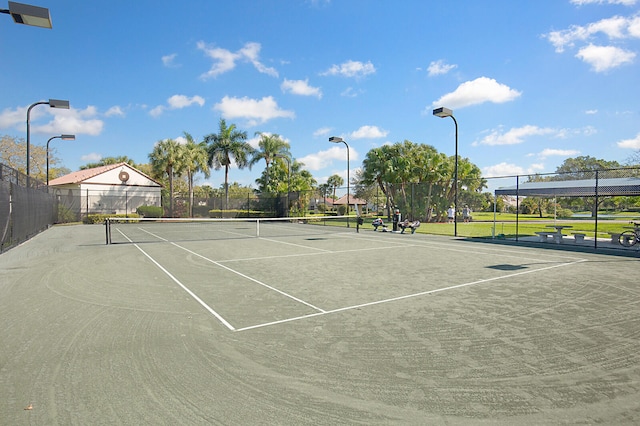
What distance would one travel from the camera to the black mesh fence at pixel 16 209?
1245cm

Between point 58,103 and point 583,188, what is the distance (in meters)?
25.6

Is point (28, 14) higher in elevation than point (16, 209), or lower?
higher

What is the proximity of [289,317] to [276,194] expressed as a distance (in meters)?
36.2

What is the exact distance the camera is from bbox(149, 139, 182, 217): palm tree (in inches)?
1631

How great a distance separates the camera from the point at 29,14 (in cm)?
732

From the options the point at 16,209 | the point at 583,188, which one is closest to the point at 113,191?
the point at 16,209

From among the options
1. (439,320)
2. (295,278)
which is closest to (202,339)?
(439,320)

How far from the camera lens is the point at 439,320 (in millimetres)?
5527

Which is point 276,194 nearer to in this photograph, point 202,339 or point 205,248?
→ point 205,248

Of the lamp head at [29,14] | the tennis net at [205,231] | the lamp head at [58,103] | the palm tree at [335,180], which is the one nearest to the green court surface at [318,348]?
the lamp head at [29,14]

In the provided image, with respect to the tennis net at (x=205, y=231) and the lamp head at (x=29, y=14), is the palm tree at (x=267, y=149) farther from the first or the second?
the lamp head at (x=29, y=14)

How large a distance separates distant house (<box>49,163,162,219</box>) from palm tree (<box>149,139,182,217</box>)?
4.28 m

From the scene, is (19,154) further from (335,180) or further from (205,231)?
(335,180)

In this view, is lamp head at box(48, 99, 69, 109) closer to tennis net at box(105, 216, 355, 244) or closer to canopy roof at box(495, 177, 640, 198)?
tennis net at box(105, 216, 355, 244)
